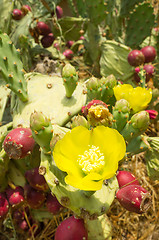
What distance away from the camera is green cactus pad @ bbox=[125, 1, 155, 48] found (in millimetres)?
1676

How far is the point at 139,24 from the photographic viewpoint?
1.75 metres

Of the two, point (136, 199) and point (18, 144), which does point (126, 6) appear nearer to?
point (18, 144)

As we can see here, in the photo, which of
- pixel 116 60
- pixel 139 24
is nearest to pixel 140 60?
pixel 116 60

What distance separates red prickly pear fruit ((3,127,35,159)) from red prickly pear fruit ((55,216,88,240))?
34 cm

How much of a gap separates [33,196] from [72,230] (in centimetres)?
30

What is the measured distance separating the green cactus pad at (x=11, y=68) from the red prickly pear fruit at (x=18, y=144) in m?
0.28

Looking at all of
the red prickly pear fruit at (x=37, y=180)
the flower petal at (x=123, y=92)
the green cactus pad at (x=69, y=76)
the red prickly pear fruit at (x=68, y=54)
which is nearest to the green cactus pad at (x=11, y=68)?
the green cactus pad at (x=69, y=76)

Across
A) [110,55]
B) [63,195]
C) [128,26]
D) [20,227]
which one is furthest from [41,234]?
[128,26]

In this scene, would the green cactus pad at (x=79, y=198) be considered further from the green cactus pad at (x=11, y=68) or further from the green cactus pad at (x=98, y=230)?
the green cactus pad at (x=11, y=68)

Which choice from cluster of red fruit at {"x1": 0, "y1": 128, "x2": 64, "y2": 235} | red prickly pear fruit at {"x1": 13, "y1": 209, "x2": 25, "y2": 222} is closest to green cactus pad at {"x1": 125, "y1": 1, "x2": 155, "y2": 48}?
cluster of red fruit at {"x1": 0, "y1": 128, "x2": 64, "y2": 235}

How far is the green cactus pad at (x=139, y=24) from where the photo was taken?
168cm

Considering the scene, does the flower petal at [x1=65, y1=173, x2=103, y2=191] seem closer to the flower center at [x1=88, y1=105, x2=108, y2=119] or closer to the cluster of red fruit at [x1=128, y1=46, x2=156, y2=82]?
the flower center at [x1=88, y1=105, x2=108, y2=119]

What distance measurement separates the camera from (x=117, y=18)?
1.84m

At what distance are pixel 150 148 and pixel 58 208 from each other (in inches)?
21.3
